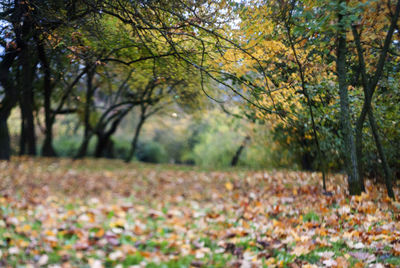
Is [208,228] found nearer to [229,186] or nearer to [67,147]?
[229,186]

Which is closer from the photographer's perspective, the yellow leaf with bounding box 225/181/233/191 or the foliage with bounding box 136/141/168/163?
the yellow leaf with bounding box 225/181/233/191

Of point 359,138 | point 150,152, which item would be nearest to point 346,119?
point 359,138

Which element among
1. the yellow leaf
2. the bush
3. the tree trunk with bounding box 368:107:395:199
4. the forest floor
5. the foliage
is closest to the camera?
the forest floor

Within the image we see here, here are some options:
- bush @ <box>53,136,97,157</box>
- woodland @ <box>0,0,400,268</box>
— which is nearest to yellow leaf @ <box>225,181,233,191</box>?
woodland @ <box>0,0,400,268</box>

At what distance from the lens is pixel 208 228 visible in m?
4.57

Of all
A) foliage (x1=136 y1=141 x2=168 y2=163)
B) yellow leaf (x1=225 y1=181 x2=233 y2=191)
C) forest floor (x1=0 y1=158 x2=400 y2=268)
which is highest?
foliage (x1=136 y1=141 x2=168 y2=163)

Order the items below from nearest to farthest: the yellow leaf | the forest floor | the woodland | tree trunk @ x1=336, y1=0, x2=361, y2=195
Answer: the woodland → the forest floor → tree trunk @ x1=336, y1=0, x2=361, y2=195 → the yellow leaf

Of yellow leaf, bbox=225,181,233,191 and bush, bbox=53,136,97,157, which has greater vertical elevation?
bush, bbox=53,136,97,157

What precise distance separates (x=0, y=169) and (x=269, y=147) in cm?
790

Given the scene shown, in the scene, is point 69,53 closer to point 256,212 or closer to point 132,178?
point 256,212

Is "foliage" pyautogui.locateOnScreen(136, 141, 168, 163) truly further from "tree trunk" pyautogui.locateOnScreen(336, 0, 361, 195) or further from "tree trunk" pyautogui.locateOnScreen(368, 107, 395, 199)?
"tree trunk" pyautogui.locateOnScreen(368, 107, 395, 199)

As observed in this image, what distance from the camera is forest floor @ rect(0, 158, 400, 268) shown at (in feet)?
11.0

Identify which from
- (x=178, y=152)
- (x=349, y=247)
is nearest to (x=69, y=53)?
(x=349, y=247)

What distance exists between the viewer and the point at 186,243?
3967 mm
